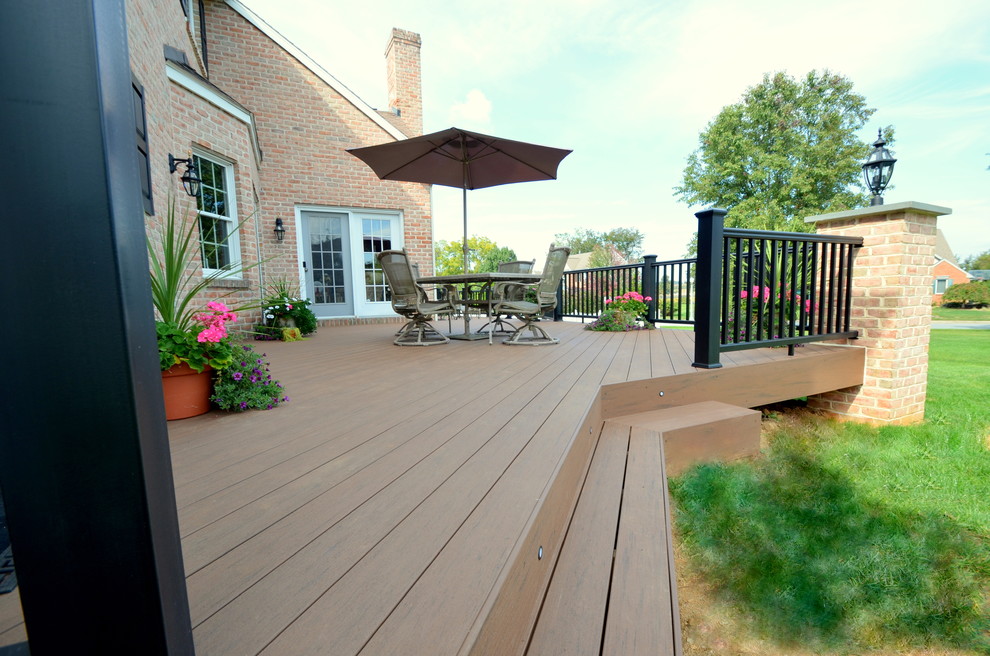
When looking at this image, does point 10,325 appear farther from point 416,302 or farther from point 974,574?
point 416,302

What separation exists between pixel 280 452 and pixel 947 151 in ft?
126

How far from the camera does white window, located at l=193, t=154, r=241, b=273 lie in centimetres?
476

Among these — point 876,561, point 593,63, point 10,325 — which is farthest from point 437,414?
point 593,63

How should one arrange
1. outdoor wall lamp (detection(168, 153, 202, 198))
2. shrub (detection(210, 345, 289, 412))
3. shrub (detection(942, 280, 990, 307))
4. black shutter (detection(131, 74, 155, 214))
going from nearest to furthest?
shrub (detection(210, 345, 289, 412)), black shutter (detection(131, 74, 155, 214)), outdoor wall lamp (detection(168, 153, 202, 198)), shrub (detection(942, 280, 990, 307))

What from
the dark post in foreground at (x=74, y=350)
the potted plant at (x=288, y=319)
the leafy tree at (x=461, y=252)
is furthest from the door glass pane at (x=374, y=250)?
the dark post in foreground at (x=74, y=350)

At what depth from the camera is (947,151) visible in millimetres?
25688

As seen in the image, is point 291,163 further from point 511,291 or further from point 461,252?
point 461,252

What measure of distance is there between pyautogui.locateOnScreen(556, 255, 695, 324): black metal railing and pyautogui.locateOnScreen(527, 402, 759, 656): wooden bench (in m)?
3.70

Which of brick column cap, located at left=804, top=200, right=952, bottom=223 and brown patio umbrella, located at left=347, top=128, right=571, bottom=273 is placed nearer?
brick column cap, located at left=804, top=200, right=952, bottom=223

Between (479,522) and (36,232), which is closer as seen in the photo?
(36,232)

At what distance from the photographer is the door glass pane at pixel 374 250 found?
25.1 feet

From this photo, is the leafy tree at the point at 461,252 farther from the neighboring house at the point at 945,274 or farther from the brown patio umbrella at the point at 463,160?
the neighboring house at the point at 945,274

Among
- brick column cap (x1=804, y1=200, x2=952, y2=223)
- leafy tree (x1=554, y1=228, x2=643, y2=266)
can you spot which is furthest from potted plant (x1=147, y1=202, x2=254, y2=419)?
leafy tree (x1=554, y1=228, x2=643, y2=266)

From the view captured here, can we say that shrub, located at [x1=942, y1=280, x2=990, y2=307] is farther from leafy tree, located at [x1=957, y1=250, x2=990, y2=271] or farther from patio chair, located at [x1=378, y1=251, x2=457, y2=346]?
patio chair, located at [x1=378, y1=251, x2=457, y2=346]
